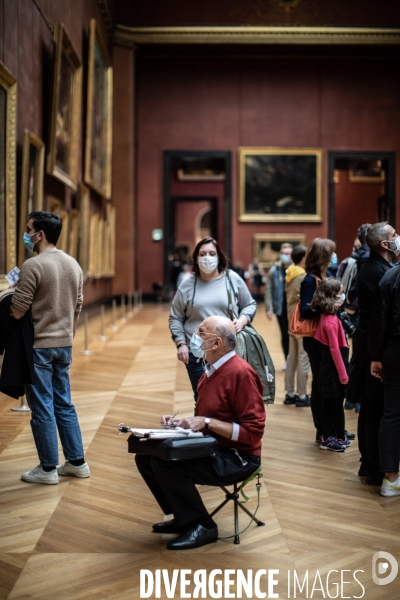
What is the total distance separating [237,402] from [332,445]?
9.04 ft

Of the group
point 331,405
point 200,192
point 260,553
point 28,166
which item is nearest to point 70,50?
point 28,166

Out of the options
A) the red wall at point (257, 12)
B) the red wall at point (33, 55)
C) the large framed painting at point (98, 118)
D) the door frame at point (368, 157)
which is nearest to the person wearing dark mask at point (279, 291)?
the red wall at point (33, 55)

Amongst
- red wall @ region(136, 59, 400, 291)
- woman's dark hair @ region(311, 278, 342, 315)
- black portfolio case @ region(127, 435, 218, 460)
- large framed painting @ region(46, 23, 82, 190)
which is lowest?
black portfolio case @ region(127, 435, 218, 460)

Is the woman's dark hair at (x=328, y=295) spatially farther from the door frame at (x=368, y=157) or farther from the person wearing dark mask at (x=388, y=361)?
the door frame at (x=368, y=157)

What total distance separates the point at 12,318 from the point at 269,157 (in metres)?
23.7

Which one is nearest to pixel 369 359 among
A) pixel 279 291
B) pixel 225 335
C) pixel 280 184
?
pixel 225 335

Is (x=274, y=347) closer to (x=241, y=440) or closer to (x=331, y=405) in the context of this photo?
(x=331, y=405)

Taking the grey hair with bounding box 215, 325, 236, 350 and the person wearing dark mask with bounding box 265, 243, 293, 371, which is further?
the person wearing dark mask with bounding box 265, 243, 293, 371

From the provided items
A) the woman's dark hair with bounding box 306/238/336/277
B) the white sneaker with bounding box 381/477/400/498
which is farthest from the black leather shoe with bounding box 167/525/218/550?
the woman's dark hair with bounding box 306/238/336/277

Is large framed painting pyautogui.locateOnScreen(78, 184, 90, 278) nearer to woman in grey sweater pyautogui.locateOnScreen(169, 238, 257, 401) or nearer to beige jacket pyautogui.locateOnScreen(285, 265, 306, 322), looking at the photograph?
beige jacket pyautogui.locateOnScreen(285, 265, 306, 322)

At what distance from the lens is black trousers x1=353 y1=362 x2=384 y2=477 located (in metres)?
6.12

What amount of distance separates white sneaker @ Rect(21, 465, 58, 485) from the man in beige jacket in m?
3.93

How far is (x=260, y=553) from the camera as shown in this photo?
14.9ft

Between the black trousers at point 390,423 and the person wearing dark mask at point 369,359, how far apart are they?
32 cm
